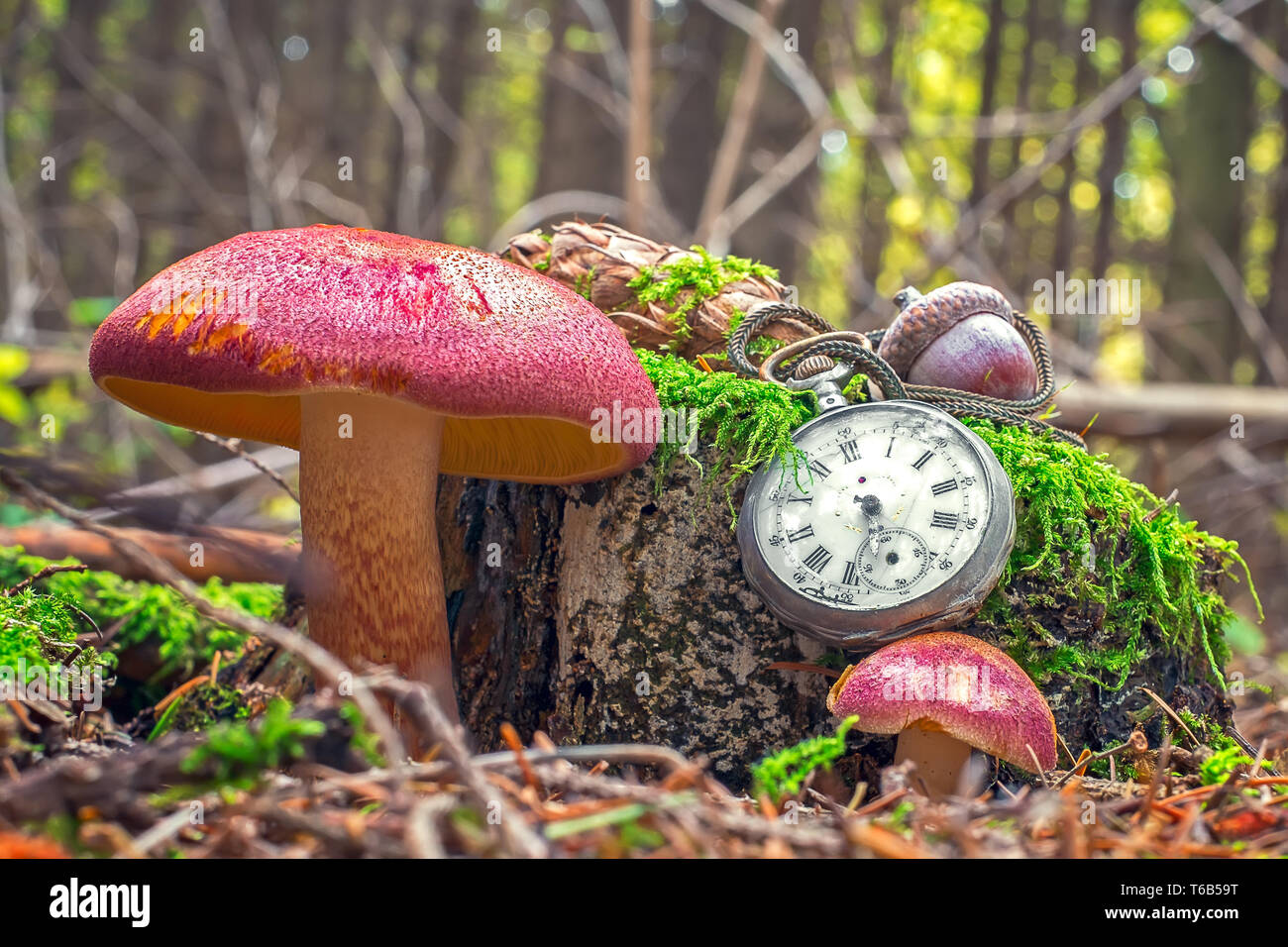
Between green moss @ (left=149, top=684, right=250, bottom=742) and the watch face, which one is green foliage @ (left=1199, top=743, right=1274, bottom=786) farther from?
green moss @ (left=149, top=684, right=250, bottom=742)

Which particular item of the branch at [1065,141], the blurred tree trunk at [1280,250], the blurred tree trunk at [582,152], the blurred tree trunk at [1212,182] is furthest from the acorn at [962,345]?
the blurred tree trunk at [1280,250]

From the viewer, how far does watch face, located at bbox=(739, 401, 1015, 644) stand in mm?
2387

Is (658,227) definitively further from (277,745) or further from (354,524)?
(277,745)

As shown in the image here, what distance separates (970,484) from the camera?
2482 mm

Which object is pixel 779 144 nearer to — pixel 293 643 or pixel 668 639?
pixel 668 639

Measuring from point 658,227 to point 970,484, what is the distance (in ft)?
19.9

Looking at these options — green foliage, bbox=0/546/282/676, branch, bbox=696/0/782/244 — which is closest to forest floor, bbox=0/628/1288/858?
green foliage, bbox=0/546/282/676

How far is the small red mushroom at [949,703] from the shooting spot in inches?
82.4

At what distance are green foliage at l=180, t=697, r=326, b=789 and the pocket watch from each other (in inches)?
51.3

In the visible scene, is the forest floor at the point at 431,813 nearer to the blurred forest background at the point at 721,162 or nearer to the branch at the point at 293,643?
the branch at the point at 293,643

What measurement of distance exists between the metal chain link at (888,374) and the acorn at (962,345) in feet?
0.15

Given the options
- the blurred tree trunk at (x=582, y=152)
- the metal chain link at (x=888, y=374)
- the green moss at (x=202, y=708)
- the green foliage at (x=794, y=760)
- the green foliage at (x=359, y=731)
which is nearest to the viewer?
the green foliage at (x=359, y=731)

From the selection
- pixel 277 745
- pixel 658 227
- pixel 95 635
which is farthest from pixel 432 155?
pixel 277 745
